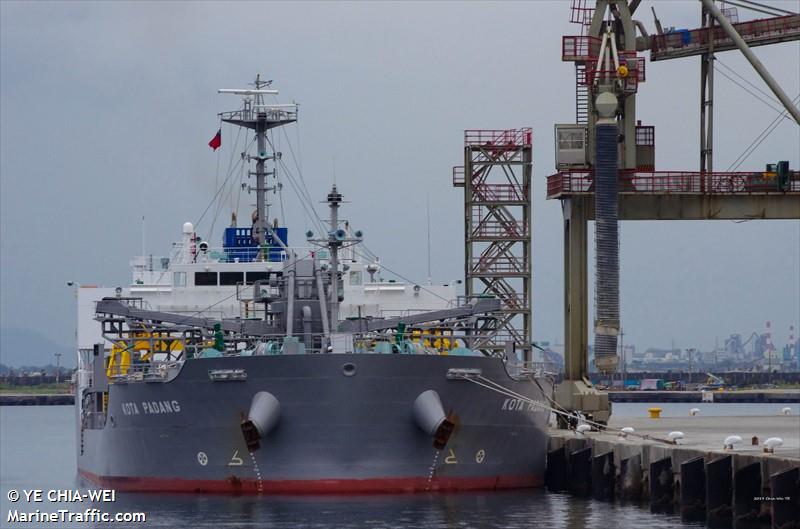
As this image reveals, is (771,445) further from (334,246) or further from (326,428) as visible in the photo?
(334,246)

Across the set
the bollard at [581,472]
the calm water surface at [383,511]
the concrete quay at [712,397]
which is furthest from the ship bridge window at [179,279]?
the concrete quay at [712,397]

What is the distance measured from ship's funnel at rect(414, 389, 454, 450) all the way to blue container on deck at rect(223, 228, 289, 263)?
1630 centimetres

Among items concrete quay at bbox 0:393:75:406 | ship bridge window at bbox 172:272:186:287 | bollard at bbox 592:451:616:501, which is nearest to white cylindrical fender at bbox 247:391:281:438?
bollard at bbox 592:451:616:501

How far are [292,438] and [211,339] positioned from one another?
7.21 meters

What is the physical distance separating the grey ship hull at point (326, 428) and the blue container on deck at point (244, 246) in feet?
46.0

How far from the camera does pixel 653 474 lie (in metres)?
38.5

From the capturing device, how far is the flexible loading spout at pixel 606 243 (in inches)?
1905

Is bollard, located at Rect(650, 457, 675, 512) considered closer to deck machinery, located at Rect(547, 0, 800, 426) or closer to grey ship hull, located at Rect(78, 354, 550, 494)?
grey ship hull, located at Rect(78, 354, 550, 494)

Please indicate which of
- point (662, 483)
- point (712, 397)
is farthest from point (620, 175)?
point (712, 397)

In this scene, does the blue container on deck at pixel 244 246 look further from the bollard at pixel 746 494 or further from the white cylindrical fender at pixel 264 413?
the bollard at pixel 746 494

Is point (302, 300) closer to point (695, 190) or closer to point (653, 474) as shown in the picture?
point (653, 474)

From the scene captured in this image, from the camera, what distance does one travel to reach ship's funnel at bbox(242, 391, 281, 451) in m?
37.4

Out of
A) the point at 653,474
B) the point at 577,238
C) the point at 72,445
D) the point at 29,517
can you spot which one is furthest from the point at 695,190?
the point at 72,445

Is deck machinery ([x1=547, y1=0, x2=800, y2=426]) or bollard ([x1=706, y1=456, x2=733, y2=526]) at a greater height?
deck machinery ([x1=547, y1=0, x2=800, y2=426])
